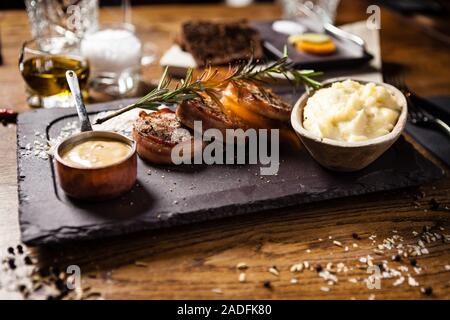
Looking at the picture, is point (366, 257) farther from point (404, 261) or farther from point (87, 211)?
point (87, 211)

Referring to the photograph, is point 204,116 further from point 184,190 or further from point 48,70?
point 48,70

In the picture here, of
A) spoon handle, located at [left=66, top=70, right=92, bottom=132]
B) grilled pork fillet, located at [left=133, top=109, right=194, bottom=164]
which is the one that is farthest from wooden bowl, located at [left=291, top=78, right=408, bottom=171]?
spoon handle, located at [left=66, top=70, right=92, bottom=132]

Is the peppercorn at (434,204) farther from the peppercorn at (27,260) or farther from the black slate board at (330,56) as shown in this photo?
the peppercorn at (27,260)

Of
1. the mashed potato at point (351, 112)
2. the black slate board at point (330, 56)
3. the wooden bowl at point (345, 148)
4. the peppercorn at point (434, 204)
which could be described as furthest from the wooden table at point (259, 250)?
the black slate board at point (330, 56)

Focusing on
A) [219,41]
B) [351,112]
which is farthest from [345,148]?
[219,41]

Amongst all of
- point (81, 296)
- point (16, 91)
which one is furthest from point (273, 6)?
point (81, 296)
